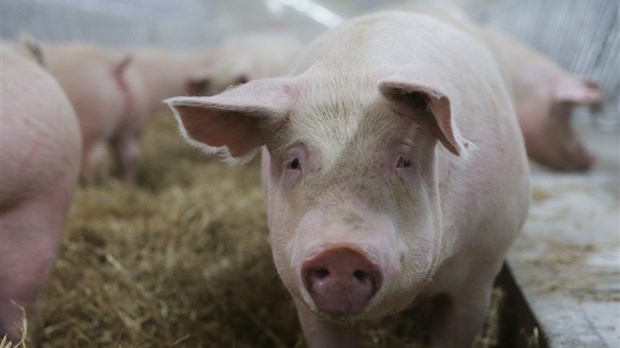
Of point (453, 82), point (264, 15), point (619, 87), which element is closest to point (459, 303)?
point (453, 82)

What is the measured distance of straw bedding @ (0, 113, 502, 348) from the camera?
256 centimetres

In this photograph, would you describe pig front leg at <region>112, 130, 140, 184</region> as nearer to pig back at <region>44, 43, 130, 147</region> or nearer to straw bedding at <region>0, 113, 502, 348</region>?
pig back at <region>44, 43, 130, 147</region>

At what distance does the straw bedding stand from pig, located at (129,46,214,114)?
307 cm

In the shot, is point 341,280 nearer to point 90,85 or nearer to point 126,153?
point 90,85

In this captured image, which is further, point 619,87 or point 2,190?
point 619,87

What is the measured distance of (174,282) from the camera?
2.99m

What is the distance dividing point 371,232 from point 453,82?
0.69 metres

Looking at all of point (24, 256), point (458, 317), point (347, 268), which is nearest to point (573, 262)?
point (458, 317)

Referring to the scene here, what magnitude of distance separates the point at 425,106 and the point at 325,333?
29.5 inches

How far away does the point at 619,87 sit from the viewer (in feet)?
18.7

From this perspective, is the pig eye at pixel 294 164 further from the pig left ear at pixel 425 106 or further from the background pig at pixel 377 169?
the pig left ear at pixel 425 106

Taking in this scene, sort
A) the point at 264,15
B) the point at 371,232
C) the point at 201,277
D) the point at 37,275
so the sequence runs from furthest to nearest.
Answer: the point at 264,15 < the point at 201,277 < the point at 37,275 < the point at 371,232

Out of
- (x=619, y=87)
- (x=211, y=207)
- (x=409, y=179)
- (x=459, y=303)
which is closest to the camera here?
(x=409, y=179)

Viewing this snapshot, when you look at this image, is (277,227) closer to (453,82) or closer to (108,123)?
(453,82)
